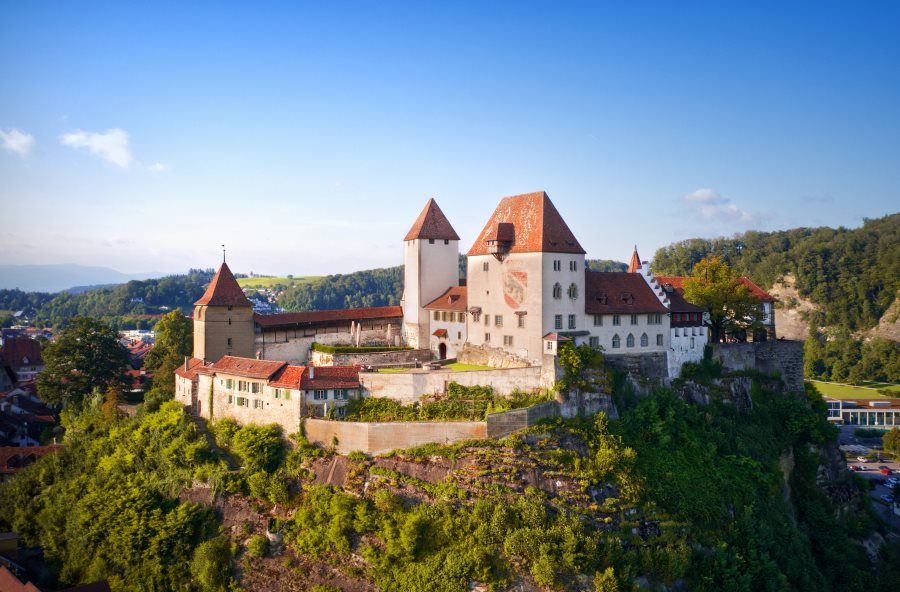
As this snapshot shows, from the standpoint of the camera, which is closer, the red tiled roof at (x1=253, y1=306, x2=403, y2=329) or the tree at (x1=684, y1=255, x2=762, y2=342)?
the red tiled roof at (x1=253, y1=306, x2=403, y2=329)

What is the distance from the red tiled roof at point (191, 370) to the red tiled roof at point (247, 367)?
5.68ft

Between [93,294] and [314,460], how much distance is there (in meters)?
187

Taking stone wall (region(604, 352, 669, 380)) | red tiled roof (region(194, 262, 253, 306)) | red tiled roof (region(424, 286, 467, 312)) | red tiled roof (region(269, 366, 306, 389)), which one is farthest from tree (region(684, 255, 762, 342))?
red tiled roof (region(194, 262, 253, 306))

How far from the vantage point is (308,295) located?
17412 centimetres

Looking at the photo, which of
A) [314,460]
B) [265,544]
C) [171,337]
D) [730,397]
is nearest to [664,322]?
[730,397]

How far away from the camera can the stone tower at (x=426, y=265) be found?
5569 cm

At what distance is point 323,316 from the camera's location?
184ft

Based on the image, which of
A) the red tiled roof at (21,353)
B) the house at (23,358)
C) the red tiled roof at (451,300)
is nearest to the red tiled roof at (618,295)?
the red tiled roof at (451,300)

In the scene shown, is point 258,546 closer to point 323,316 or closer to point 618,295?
point 323,316

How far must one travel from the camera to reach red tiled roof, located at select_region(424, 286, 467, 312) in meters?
53.0

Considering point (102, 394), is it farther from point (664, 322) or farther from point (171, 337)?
point (664, 322)

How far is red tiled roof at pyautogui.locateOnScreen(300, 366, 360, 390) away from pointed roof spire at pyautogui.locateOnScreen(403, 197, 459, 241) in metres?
15.5

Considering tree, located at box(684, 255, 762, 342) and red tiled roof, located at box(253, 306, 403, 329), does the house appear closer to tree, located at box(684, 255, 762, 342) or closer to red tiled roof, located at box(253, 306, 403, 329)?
red tiled roof, located at box(253, 306, 403, 329)

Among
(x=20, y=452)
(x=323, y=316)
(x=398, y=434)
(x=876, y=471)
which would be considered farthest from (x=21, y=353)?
(x=876, y=471)
